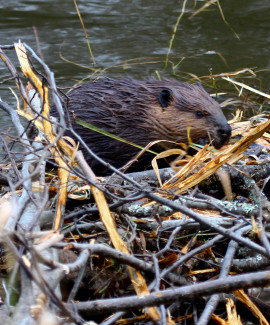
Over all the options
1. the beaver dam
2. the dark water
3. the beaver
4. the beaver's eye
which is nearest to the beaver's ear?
the beaver

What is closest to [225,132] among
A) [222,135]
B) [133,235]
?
[222,135]

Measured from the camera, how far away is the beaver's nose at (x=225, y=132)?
11.5 ft

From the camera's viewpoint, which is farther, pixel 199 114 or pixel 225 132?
pixel 199 114

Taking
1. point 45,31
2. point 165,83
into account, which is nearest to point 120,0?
point 45,31

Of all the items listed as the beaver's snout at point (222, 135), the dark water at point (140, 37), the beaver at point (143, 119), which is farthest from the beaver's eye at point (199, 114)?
the dark water at point (140, 37)

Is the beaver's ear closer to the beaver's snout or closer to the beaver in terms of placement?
the beaver

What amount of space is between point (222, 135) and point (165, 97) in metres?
0.43

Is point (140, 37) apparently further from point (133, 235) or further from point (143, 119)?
point (133, 235)

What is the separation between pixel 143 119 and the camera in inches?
142

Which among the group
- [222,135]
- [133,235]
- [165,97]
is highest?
[133,235]

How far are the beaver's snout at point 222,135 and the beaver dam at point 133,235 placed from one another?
0.01 m

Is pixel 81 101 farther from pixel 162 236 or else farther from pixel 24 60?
pixel 162 236

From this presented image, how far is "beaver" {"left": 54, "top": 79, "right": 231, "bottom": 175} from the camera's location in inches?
141

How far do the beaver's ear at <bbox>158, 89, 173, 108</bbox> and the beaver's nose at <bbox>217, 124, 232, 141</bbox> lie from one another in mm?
370
